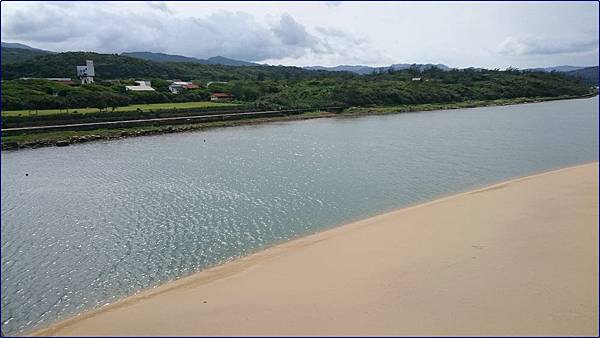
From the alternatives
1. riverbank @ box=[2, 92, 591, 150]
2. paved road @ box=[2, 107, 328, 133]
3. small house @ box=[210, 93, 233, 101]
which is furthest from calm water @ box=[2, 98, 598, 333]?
small house @ box=[210, 93, 233, 101]

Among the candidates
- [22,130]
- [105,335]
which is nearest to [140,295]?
[105,335]

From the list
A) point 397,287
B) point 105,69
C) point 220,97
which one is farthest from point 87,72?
point 397,287

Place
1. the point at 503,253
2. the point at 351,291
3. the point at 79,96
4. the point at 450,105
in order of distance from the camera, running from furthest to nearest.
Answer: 1. the point at 450,105
2. the point at 79,96
3. the point at 503,253
4. the point at 351,291

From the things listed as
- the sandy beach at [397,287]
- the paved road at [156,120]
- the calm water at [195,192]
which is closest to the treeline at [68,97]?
the paved road at [156,120]

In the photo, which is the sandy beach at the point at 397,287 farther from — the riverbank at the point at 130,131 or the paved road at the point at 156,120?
the paved road at the point at 156,120

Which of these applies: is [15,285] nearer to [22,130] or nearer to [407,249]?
[407,249]

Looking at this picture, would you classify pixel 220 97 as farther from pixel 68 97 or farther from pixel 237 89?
pixel 68 97

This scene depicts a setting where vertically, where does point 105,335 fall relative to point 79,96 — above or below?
below
